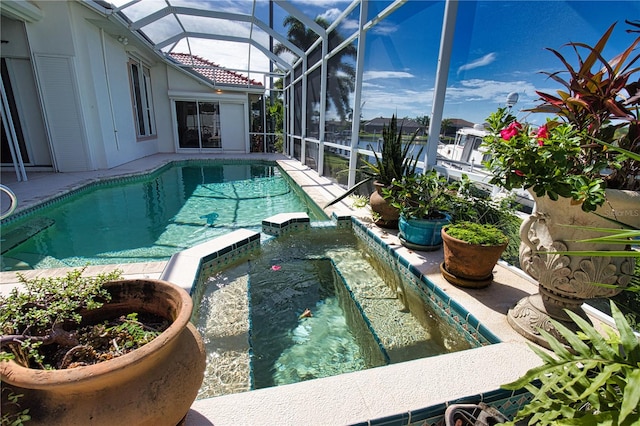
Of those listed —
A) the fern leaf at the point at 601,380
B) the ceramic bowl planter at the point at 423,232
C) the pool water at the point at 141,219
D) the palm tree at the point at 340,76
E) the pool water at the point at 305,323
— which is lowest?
the pool water at the point at 141,219

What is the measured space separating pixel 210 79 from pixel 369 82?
9.90 meters

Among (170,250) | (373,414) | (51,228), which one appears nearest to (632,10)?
(373,414)

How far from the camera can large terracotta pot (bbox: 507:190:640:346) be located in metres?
1.53

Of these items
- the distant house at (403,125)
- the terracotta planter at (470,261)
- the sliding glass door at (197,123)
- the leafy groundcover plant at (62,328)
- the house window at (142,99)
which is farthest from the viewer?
the sliding glass door at (197,123)

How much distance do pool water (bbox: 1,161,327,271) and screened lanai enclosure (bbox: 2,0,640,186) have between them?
152 cm

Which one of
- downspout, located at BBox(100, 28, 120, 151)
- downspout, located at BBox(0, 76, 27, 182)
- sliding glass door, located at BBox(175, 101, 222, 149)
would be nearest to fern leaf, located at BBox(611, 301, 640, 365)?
downspout, located at BBox(0, 76, 27, 182)

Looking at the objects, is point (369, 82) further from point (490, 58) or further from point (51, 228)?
point (51, 228)

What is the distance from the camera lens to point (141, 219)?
4934mm

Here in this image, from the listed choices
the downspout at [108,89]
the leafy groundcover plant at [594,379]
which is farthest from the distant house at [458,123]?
the downspout at [108,89]

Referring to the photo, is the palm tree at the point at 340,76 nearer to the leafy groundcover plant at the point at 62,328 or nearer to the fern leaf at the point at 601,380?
the leafy groundcover plant at the point at 62,328

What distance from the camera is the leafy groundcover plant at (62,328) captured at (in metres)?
0.96

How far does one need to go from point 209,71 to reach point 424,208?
1346cm

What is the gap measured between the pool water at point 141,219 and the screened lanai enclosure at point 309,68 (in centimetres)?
152

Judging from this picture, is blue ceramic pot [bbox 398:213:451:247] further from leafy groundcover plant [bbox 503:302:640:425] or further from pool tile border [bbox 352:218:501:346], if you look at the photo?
leafy groundcover plant [bbox 503:302:640:425]
